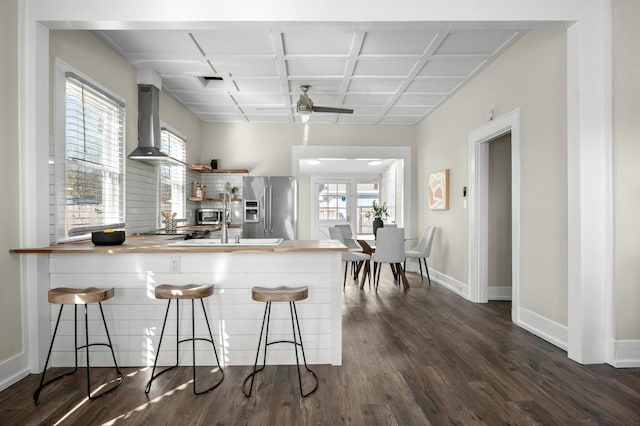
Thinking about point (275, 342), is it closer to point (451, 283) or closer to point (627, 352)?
point (627, 352)

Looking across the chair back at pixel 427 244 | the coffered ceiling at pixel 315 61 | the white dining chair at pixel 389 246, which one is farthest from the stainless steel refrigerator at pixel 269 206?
the chair back at pixel 427 244

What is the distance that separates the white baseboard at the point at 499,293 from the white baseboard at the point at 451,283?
301mm

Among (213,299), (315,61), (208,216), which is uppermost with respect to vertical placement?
(315,61)

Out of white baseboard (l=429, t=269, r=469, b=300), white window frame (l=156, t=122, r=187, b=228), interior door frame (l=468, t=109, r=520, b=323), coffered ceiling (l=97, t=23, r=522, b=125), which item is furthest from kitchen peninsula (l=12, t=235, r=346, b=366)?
white baseboard (l=429, t=269, r=469, b=300)

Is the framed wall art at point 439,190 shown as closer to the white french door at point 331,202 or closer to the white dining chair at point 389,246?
the white dining chair at point 389,246

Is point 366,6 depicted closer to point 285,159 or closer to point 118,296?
point 118,296

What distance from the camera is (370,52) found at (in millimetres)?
4008

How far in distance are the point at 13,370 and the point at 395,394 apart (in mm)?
2491

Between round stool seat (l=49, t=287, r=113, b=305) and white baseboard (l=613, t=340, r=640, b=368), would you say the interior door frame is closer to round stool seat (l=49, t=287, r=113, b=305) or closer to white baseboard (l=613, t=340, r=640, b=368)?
white baseboard (l=613, t=340, r=640, b=368)

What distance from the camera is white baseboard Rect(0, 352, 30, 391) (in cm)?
248

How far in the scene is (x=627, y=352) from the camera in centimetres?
283

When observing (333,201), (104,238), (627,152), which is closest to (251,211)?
(104,238)

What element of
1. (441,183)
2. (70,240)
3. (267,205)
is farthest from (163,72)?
(441,183)

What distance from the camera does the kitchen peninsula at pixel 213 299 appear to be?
9.31 feet
